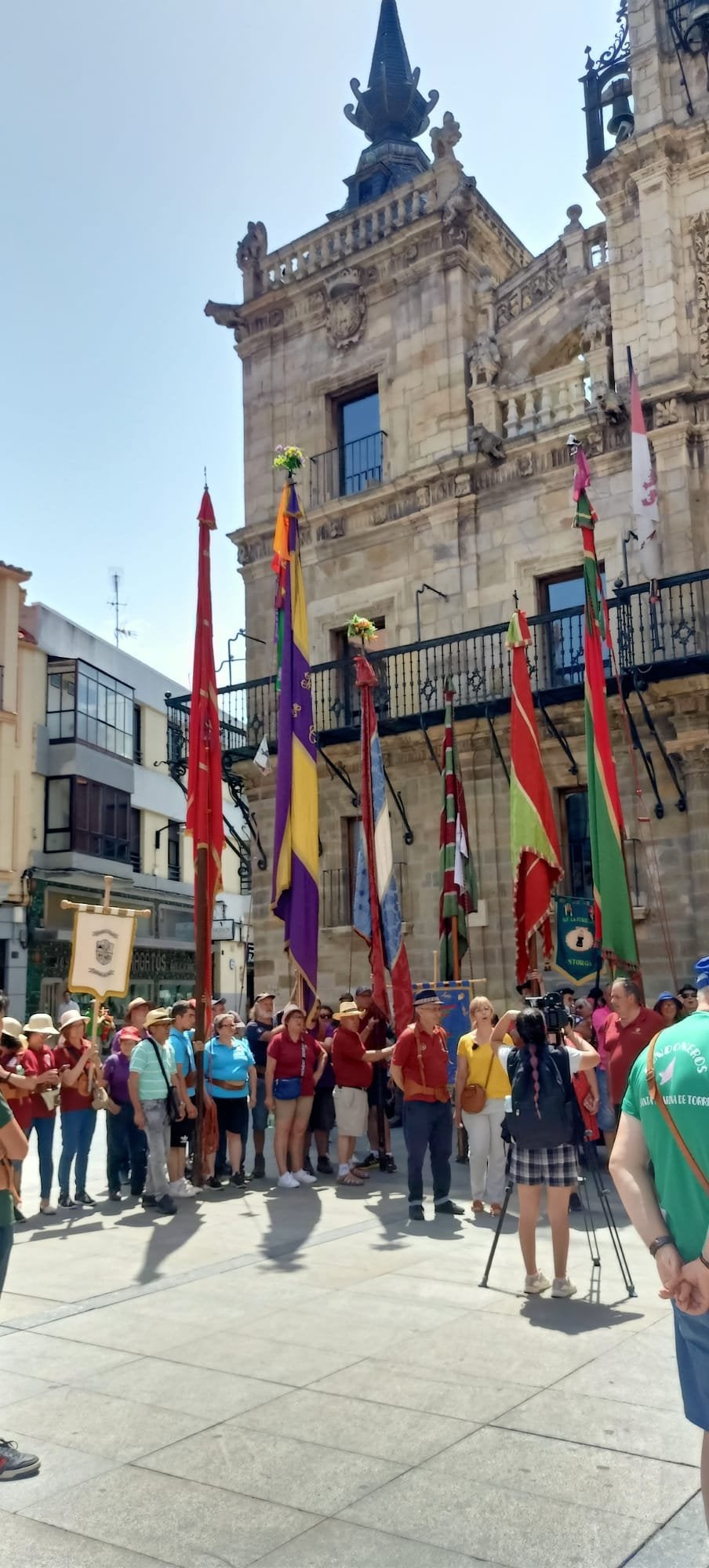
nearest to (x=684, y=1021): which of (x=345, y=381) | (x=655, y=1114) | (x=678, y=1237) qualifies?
(x=655, y=1114)

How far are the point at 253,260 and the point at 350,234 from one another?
91.8 inches

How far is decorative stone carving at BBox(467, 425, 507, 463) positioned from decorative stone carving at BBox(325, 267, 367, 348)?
144 inches

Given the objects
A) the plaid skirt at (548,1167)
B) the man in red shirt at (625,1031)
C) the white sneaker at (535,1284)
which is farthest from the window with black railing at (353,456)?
the white sneaker at (535,1284)

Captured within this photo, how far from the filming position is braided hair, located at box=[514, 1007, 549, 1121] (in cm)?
668

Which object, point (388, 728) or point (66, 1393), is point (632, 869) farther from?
point (66, 1393)

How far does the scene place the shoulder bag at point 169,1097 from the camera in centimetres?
991

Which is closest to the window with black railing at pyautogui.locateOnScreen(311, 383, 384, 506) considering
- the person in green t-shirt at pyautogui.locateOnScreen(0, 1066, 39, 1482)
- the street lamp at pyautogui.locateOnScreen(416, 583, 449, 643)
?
the street lamp at pyautogui.locateOnScreen(416, 583, 449, 643)

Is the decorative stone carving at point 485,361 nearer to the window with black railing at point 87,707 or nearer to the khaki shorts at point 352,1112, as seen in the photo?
the khaki shorts at point 352,1112

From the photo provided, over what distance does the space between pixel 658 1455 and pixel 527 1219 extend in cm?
239

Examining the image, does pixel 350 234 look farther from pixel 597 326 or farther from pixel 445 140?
pixel 597 326

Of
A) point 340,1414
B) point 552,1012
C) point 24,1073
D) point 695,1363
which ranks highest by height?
point 552,1012

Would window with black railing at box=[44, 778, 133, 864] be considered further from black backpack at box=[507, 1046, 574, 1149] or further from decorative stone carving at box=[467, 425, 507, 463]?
→ black backpack at box=[507, 1046, 574, 1149]

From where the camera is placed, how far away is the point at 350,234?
68.5ft

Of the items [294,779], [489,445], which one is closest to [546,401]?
[489,445]
